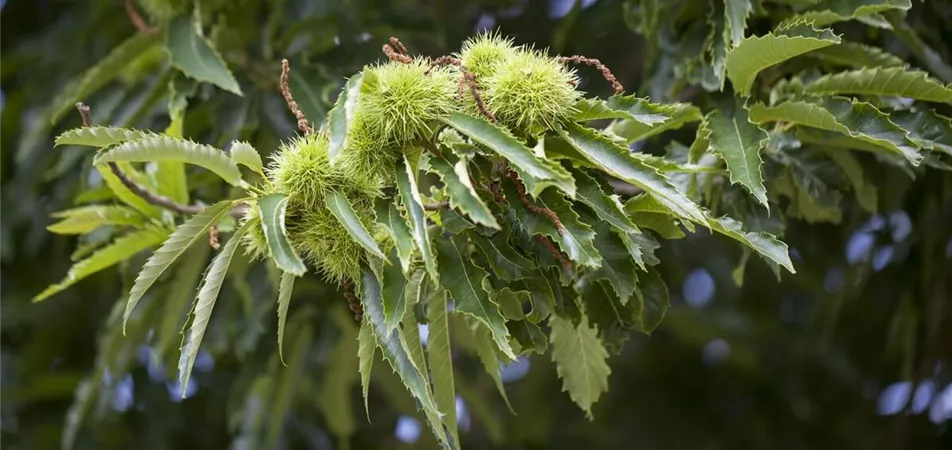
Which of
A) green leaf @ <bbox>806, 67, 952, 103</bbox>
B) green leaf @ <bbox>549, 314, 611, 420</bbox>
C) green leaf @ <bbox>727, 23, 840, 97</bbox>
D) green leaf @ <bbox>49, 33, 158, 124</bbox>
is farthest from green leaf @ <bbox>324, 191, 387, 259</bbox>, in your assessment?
green leaf @ <bbox>49, 33, 158, 124</bbox>

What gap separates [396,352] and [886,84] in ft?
2.24

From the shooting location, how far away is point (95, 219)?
138 cm

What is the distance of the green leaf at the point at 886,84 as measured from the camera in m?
1.15

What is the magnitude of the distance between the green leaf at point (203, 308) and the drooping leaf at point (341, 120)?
16 cm

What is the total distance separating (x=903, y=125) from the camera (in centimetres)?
121

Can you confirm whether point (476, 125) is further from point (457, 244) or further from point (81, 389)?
point (81, 389)

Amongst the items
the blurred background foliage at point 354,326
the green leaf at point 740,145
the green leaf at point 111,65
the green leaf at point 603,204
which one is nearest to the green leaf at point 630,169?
the green leaf at point 603,204

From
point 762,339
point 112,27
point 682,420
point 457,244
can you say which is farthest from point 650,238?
point 682,420

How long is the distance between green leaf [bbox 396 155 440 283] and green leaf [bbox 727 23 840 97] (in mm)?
435

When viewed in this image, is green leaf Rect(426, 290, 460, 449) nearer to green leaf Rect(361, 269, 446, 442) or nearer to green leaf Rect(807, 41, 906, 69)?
green leaf Rect(361, 269, 446, 442)

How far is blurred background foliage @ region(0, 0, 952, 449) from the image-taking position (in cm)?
162

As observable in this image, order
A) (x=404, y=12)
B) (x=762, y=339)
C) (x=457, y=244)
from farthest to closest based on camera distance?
1. (x=762, y=339)
2. (x=404, y=12)
3. (x=457, y=244)

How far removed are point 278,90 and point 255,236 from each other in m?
0.77

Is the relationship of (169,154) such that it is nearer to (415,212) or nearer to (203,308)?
(203,308)
